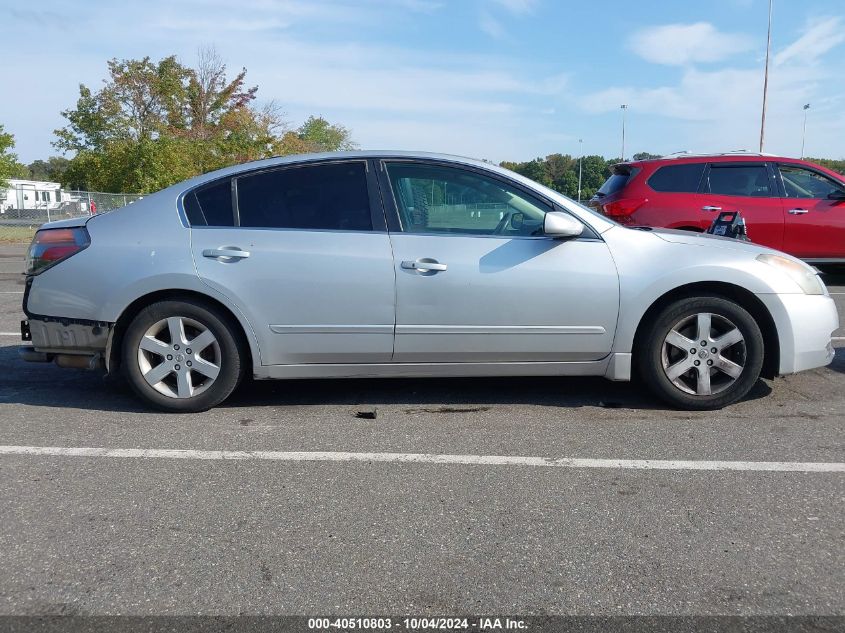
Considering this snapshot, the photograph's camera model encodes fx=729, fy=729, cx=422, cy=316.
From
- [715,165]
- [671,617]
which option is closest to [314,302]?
[671,617]

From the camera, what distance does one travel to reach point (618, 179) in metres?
9.65

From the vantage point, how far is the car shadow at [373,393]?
4.77 m

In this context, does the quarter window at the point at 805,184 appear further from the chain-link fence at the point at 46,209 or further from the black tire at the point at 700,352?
the chain-link fence at the point at 46,209

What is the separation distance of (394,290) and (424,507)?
1.55m

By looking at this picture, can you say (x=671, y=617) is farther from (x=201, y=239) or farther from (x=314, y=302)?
(x=201, y=239)

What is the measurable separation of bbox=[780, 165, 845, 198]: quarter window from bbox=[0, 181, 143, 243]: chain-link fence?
68.8 feet

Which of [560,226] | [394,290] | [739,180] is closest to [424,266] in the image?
[394,290]

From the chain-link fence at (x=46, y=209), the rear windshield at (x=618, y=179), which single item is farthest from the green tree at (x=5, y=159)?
the rear windshield at (x=618, y=179)

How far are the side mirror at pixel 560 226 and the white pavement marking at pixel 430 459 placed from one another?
136 cm

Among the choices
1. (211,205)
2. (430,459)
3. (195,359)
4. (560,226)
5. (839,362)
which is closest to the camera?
(430,459)

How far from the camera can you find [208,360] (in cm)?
448

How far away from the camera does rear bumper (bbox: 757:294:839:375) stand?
453 cm

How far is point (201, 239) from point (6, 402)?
1758 millimetres

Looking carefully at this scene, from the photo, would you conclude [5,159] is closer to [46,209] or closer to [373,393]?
[46,209]
